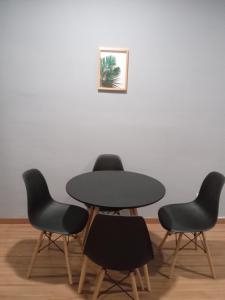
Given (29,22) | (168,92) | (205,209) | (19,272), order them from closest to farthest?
(19,272), (205,209), (29,22), (168,92)

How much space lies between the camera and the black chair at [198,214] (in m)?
2.45

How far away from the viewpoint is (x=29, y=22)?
296 cm

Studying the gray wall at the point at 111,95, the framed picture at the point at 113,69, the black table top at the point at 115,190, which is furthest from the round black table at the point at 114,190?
the framed picture at the point at 113,69

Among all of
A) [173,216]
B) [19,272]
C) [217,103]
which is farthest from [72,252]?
[217,103]

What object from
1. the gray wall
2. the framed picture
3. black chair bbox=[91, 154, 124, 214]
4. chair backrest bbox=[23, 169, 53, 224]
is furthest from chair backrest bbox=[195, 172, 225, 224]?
chair backrest bbox=[23, 169, 53, 224]

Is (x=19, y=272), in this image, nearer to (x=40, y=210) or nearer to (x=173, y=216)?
(x=40, y=210)

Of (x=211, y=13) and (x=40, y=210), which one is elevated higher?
(x=211, y=13)

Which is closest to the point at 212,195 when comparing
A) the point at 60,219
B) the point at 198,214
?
the point at 198,214

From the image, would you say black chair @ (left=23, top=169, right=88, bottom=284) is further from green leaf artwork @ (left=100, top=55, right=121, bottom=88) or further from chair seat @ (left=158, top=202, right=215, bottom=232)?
green leaf artwork @ (left=100, top=55, right=121, bottom=88)

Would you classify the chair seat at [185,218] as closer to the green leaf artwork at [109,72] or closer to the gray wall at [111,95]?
the gray wall at [111,95]

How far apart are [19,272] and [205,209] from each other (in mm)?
1673

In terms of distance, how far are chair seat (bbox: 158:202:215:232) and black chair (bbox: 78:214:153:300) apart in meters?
0.58

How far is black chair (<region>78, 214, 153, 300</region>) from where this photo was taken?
1.79 meters

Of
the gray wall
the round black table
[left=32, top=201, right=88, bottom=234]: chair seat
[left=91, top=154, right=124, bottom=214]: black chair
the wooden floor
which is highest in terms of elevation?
the gray wall
